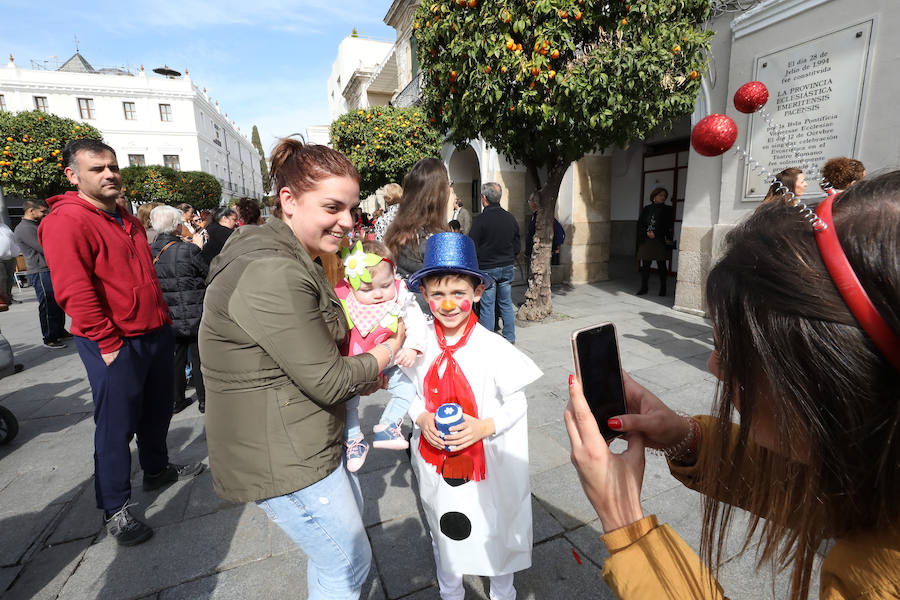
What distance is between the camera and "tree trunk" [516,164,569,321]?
6.15 metres

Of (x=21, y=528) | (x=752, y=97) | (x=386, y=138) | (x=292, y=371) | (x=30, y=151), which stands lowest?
(x=21, y=528)

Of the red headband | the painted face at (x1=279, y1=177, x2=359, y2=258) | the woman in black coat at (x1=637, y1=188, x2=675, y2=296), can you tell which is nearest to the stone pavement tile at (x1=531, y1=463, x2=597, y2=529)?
the painted face at (x1=279, y1=177, x2=359, y2=258)

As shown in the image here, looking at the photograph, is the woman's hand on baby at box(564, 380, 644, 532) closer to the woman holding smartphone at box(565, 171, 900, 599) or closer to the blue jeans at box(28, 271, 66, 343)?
the woman holding smartphone at box(565, 171, 900, 599)

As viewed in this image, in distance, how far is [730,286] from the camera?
0.77 m

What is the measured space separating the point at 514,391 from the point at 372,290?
3.18ft

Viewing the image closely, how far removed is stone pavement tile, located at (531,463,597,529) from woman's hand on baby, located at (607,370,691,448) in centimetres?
148

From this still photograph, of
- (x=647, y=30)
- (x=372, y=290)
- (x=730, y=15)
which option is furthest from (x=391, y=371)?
(x=730, y=15)

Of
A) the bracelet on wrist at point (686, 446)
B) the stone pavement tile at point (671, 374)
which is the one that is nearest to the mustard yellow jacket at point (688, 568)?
the bracelet on wrist at point (686, 446)

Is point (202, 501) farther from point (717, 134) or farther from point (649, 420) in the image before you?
point (717, 134)

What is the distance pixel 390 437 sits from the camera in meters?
2.11

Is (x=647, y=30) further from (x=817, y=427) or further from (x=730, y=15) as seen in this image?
(x=817, y=427)

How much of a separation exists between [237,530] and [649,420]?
254 centimetres

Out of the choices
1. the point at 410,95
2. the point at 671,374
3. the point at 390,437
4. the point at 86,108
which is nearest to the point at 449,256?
the point at 390,437

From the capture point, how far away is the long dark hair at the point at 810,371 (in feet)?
2.04
